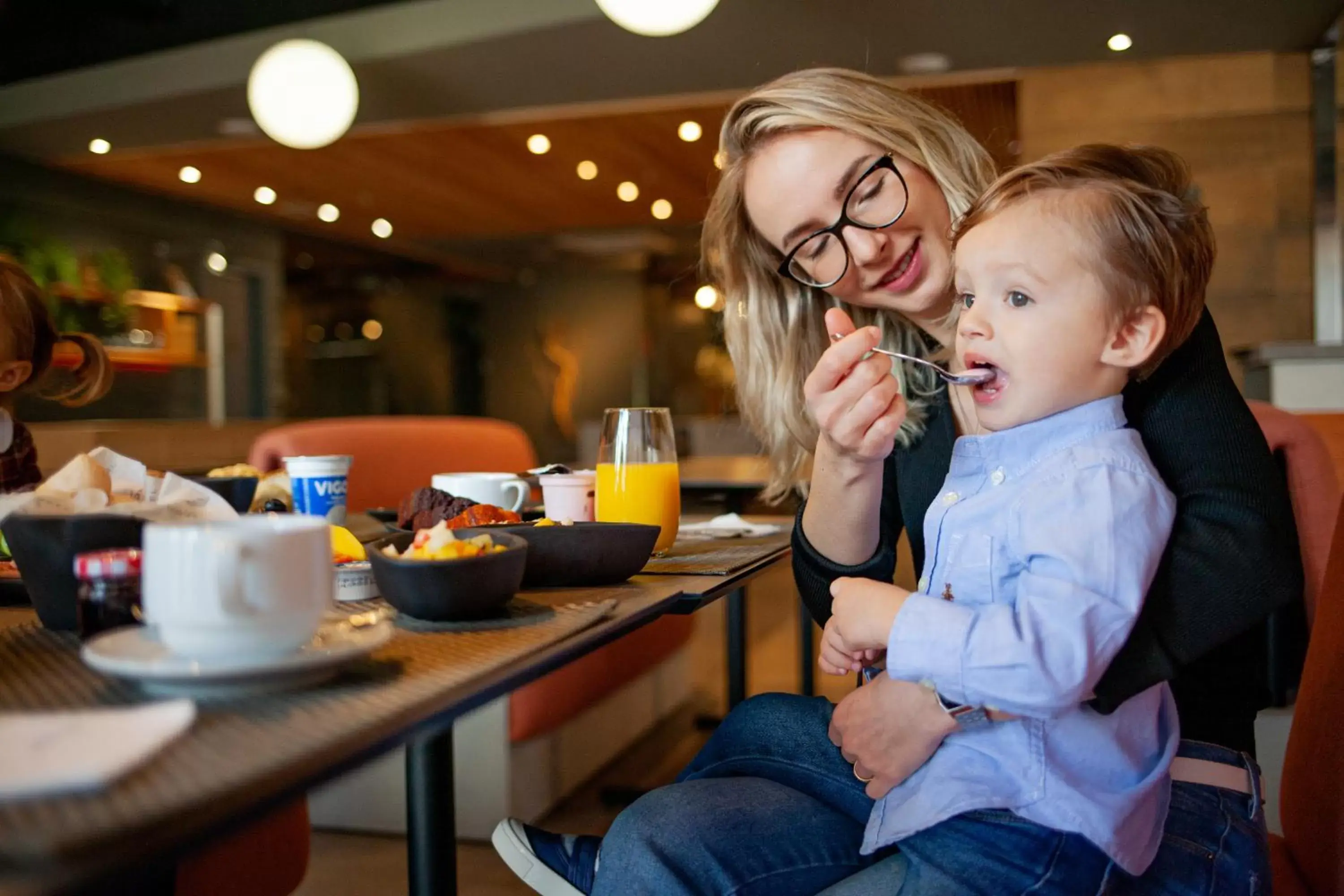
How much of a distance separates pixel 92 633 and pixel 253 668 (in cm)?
27

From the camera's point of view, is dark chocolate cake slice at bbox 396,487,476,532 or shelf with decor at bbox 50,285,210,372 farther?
shelf with decor at bbox 50,285,210,372

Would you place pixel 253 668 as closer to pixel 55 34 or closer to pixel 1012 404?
pixel 1012 404

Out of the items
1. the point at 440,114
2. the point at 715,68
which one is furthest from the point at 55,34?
the point at 715,68

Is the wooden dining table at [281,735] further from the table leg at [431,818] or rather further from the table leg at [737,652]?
the table leg at [737,652]

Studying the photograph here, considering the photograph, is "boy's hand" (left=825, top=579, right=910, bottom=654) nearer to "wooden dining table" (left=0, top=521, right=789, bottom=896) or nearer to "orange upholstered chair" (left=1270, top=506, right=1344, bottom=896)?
"wooden dining table" (left=0, top=521, right=789, bottom=896)

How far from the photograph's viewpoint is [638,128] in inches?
244

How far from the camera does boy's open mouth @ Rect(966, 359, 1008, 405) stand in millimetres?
978

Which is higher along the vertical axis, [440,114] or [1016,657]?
[440,114]

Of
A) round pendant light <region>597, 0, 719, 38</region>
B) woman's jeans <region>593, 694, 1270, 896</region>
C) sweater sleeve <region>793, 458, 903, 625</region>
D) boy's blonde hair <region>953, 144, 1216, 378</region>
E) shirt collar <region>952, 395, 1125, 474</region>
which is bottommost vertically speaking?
woman's jeans <region>593, 694, 1270, 896</region>

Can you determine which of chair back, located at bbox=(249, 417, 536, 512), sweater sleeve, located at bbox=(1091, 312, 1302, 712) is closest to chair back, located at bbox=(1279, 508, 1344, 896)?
sweater sleeve, located at bbox=(1091, 312, 1302, 712)

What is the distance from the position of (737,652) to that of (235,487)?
1059mm

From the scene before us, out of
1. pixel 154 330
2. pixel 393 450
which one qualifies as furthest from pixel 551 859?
pixel 154 330

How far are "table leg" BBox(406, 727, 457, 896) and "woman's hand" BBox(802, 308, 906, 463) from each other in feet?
1.59

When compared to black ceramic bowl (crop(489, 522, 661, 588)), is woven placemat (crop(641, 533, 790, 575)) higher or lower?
lower
